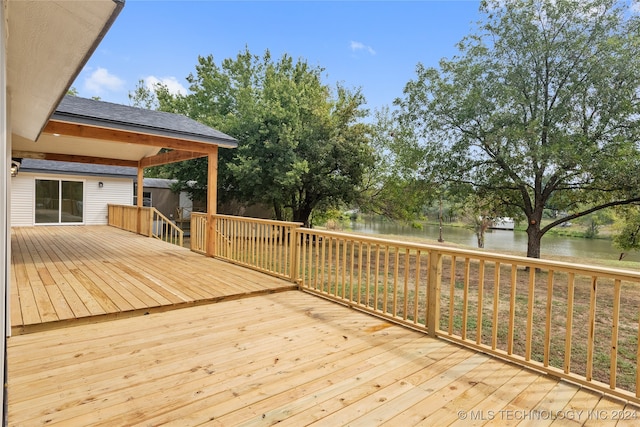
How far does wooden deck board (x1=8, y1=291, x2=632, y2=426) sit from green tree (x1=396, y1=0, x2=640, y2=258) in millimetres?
7388

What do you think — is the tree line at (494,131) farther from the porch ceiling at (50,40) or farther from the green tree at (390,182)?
the porch ceiling at (50,40)

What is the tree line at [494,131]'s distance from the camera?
8367mm

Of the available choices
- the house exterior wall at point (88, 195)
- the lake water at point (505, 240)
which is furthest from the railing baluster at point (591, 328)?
the house exterior wall at point (88, 195)

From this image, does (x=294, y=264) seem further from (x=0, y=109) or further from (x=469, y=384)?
(x=0, y=109)

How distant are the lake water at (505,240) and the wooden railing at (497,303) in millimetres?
10899

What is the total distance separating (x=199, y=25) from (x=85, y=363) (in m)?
15.7

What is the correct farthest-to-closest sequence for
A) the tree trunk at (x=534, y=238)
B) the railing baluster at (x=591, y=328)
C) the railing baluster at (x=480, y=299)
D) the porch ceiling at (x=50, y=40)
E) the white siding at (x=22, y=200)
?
the white siding at (x=22, y=200) → the tree trunk at (x=534, y=238) → the railing baluster at (x=480, y=299) → the railing baluster at (x=591, y=328) → the porch ceiling at (x=50, y=40)

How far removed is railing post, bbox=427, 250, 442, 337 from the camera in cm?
315

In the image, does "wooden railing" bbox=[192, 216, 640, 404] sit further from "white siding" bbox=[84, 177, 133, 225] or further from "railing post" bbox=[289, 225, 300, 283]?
"white siding" bbox=[84, 177, 133, 225]

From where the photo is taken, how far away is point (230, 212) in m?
16.9

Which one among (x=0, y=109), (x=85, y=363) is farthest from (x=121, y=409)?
(x=0, y=109)

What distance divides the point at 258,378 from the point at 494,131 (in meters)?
8.91

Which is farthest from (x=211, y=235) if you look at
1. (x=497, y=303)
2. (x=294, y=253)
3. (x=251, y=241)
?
(x=497, y=303)

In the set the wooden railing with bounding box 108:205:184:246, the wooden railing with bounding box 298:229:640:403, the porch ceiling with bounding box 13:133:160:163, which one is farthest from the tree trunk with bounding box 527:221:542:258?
the porch ceiling with bounding box 13:133:160:163
